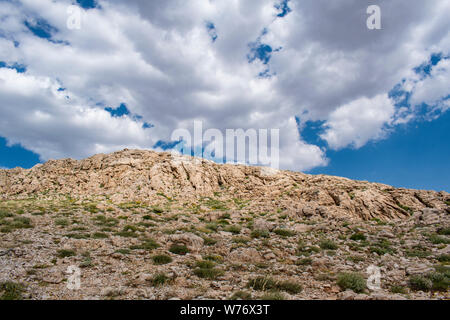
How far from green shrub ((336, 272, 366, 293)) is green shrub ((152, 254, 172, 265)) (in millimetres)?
6708

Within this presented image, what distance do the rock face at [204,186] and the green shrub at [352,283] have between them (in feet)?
52.7

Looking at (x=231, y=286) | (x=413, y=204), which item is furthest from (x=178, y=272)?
(x=413, y=204)

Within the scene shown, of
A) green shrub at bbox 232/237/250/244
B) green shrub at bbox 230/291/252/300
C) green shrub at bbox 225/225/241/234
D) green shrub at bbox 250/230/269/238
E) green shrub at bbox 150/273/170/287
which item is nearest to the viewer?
green shrub at bbox 230/291/252/300

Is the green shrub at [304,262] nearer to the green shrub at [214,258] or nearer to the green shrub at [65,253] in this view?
the green shrub at [214,258]

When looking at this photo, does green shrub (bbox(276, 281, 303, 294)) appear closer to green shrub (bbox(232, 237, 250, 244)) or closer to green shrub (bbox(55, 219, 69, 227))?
green shrub (bbox(232, 237, 250, 244))

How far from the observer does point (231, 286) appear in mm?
7621

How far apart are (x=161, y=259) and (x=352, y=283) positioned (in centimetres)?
743

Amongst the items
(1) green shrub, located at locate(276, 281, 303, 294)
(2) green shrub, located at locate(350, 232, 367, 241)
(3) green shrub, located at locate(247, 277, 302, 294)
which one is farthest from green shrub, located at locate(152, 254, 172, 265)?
(2) green shrub, located at locate(350, 232, 367, 241)

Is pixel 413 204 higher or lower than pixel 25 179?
lower

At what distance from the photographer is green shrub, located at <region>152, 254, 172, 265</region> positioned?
389 inches

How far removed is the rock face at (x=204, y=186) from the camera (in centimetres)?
2627

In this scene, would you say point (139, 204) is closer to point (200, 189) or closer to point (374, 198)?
point (200, 189)

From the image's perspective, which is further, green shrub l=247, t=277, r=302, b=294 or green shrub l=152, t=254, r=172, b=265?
green shrub l=152, t=254, r=172, b=265

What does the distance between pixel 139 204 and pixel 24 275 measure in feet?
75.0
